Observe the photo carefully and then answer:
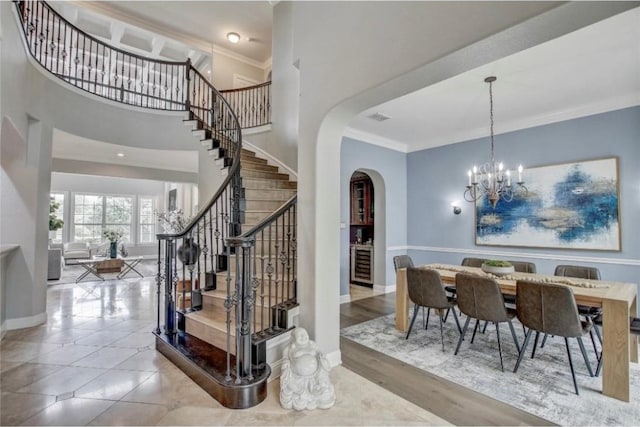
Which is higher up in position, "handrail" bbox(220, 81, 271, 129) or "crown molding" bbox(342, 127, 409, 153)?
"handrail" bbox(220, 81, 271, 129)

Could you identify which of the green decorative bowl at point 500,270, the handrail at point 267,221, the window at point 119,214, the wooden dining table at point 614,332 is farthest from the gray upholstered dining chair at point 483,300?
the window at point 119,214

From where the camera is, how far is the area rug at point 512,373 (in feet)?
6.95

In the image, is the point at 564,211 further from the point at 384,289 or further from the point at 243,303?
the point at 243,303

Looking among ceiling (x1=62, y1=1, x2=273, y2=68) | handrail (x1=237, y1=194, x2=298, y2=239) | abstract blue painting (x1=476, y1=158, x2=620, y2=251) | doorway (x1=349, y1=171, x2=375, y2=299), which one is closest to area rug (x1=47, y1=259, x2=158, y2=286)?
doorway (x1=349, y1=171, x2=375, y2=299)

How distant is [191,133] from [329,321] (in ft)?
15.2

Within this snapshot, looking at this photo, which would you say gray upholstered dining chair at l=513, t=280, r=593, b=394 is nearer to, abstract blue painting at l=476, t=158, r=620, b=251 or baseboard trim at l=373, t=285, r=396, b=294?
abstract blue painting at l=476, t=158, r=620, b=251

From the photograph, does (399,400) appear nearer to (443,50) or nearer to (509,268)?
(509,268)

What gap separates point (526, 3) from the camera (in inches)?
54.0

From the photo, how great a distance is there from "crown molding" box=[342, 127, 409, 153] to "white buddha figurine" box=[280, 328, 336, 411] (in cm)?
382

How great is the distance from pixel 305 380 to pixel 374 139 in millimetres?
4638

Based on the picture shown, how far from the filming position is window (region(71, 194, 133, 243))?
386 inches

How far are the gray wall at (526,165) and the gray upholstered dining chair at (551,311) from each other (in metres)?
2.07

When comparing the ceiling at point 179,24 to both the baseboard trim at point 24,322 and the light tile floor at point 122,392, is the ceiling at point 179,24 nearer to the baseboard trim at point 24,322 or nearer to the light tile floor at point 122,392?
the baseboard trim at point 24,322

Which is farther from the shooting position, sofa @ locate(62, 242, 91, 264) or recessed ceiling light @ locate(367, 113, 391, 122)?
sofa @ locate(62, 242, 91, 264)
